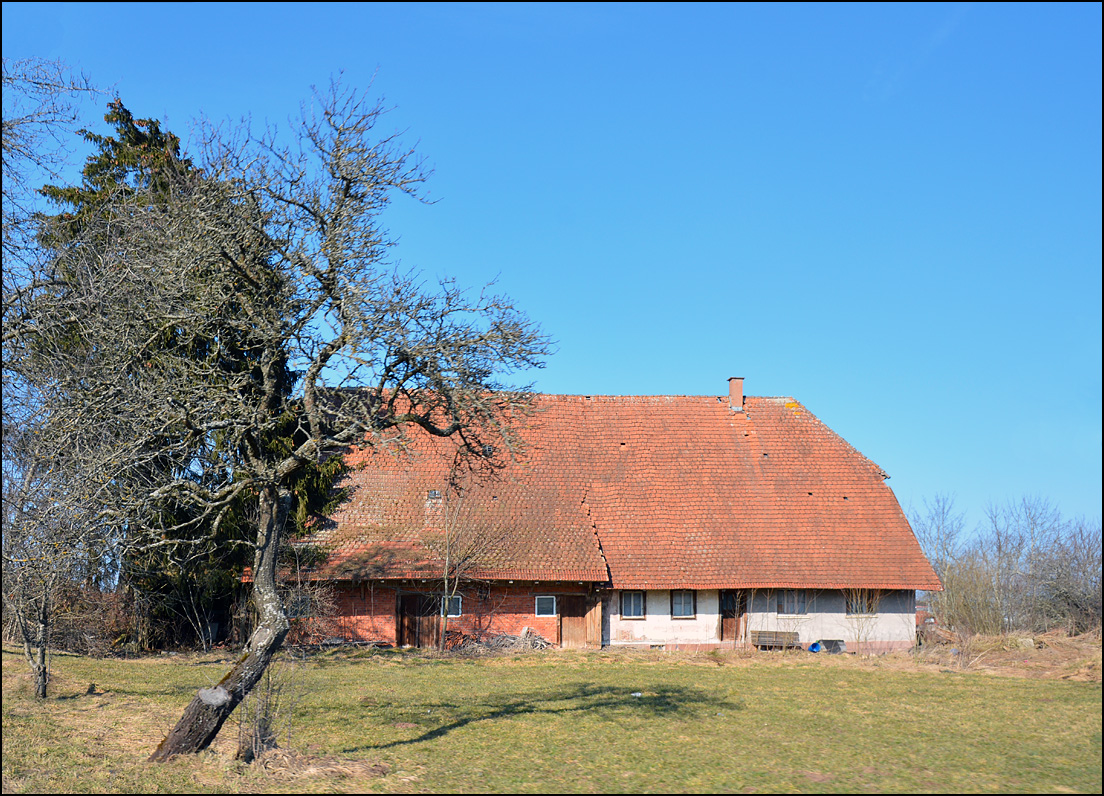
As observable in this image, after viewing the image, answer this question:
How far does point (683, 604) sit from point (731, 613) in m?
1.59

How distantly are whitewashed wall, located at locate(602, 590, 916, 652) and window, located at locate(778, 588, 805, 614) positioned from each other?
0.49ft

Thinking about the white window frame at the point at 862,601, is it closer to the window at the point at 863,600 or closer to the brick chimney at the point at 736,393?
the window at the point at 863,600

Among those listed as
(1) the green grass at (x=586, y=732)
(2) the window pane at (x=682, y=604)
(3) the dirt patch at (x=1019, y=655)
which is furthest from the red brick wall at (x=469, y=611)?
(3) the dirt patch at (x=1019, y=655)

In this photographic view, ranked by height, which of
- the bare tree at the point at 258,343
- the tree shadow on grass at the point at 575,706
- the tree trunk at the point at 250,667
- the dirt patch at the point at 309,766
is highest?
the bare tree at the point at 258,343

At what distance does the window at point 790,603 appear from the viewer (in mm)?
24781

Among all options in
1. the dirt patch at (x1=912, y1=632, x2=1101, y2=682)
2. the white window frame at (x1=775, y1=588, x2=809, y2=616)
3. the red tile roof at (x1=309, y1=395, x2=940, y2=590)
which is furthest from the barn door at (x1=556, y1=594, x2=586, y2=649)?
the dirt patch at (x1=912, y1=632, x2=1101, y2=682)

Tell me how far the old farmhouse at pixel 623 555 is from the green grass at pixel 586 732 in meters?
4.44

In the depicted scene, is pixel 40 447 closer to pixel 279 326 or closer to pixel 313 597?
pixel 279 326

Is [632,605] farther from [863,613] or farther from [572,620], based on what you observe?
[863,613]

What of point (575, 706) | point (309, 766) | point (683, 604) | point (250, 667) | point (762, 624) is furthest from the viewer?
point (683, 604)

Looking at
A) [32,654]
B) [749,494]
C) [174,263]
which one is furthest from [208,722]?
[749,494]

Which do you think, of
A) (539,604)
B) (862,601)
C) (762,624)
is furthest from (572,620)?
(862,601)

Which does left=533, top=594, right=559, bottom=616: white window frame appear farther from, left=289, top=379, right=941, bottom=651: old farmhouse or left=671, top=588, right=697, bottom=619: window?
left=671, top=588, right=697, bottom=619: window

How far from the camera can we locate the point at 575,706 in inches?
575
